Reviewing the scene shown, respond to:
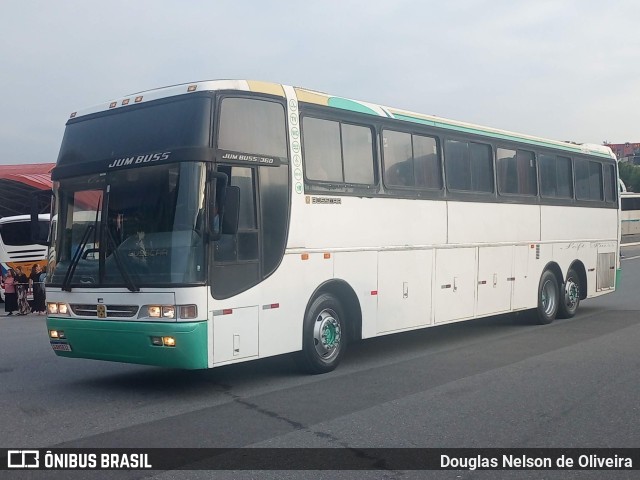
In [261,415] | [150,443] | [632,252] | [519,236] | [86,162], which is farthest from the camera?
[632,252]

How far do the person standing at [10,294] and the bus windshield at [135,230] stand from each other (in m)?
14.4

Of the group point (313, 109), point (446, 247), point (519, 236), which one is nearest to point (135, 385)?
point (313, 109)

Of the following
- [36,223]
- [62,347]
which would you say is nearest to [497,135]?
[36,223]

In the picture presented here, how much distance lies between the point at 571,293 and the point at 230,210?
34.8 ft

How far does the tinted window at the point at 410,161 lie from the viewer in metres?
11.6

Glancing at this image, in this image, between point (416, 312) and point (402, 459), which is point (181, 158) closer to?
point (402, 459)

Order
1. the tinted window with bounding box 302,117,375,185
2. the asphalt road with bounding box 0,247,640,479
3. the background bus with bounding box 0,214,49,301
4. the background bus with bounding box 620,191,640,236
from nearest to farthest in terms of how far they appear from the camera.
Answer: the asphalt road with bounding box 0,247,640,479, the tinted window with bounding box 302,117,375,185, the background bus with bounding box 0,214,49,301, the background bus with bounding box 620,191,640,236

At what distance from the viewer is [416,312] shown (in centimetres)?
1195

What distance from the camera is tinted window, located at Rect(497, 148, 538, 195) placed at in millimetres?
14342

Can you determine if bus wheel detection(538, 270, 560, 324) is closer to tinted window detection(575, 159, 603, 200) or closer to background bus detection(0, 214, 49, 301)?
tinted window detection(575, 159, 603, 200)

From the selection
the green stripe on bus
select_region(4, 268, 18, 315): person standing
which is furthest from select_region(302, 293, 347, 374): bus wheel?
select_region(4, 268, 18, 315): person standing

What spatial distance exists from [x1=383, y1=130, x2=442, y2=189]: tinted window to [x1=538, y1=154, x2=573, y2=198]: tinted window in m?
3.98

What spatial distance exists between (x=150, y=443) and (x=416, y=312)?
232 inches

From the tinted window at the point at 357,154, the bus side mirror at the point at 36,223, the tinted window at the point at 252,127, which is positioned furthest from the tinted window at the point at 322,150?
the bus side mirror at the point at 36,223
